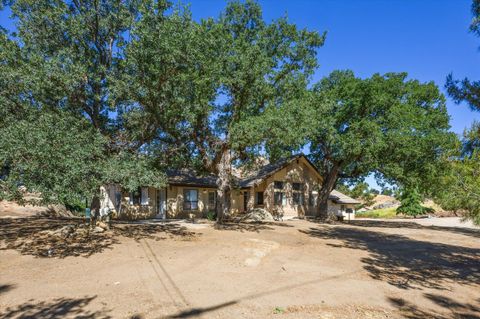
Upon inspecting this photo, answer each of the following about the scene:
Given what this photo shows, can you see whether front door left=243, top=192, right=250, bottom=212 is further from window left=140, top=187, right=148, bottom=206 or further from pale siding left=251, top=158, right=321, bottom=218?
window left=140, top=187, right=148, bottom=206

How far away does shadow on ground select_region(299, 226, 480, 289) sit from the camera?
30.4 ft

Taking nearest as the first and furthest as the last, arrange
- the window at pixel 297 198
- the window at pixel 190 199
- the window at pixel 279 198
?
the window at pixel 190 199 < the window at pixel 279 198 < the window at pixel 297 198

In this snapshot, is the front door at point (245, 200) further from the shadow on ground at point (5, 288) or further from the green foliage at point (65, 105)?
the shadow on ground at point (5, 288)

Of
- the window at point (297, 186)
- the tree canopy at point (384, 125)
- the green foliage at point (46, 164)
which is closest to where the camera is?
the green foliage at point (46, 164)

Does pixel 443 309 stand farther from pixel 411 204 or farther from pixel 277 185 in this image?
pixel 411 204

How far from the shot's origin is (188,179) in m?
27.0

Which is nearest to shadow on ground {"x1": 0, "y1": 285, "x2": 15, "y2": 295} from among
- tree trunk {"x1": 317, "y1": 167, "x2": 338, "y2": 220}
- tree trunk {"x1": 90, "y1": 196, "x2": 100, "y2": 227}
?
tree trunk {"x1": 90, "y1": 196, "x2": 100, "y2": 227}

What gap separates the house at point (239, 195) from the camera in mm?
24234

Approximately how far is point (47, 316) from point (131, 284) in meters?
2.22

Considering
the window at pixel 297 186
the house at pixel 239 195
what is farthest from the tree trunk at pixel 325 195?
the window at pixel 297 186

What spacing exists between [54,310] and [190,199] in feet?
66.9

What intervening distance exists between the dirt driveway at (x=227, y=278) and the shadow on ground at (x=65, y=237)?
0.05 metres

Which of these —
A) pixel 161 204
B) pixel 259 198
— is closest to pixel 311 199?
pixel 259 198

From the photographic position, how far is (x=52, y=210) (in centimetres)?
2450
